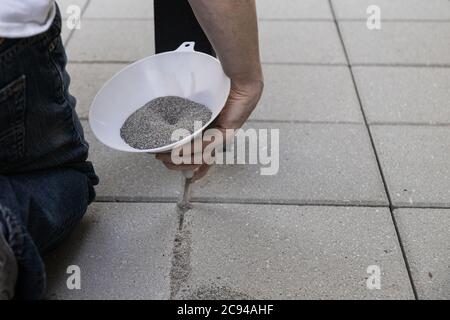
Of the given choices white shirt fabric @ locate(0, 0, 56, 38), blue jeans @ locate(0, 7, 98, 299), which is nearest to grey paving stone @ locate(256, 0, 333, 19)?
blue jeans @ locate(0, 7, 98, 299)

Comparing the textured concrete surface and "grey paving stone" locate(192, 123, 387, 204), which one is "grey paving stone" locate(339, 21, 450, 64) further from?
"grey paving stone" locate(192, 123, 387, 204)

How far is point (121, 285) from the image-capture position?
1.19 m

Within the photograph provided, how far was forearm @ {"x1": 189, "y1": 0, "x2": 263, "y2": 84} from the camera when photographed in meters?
1.09

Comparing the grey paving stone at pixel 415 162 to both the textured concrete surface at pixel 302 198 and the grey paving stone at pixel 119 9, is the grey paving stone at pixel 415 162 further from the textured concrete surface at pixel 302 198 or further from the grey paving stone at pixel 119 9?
the grey paving stone at pixel 119 9

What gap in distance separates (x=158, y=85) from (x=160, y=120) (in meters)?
0.14

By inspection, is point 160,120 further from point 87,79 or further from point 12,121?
point 87,79

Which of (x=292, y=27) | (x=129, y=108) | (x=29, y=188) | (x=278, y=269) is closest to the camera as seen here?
(x=29, y=188)

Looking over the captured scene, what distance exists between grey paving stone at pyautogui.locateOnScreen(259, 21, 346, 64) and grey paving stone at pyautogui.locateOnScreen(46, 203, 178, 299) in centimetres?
96

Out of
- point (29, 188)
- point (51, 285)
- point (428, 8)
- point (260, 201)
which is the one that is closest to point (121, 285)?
point (51, 285)

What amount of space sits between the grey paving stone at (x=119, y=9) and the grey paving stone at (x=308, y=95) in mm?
749

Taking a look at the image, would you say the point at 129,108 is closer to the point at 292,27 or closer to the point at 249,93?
the point at 249,93

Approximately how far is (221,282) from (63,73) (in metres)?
0.61

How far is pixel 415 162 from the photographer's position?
5.00 feet

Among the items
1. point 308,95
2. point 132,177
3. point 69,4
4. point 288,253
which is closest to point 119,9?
point 69,4
